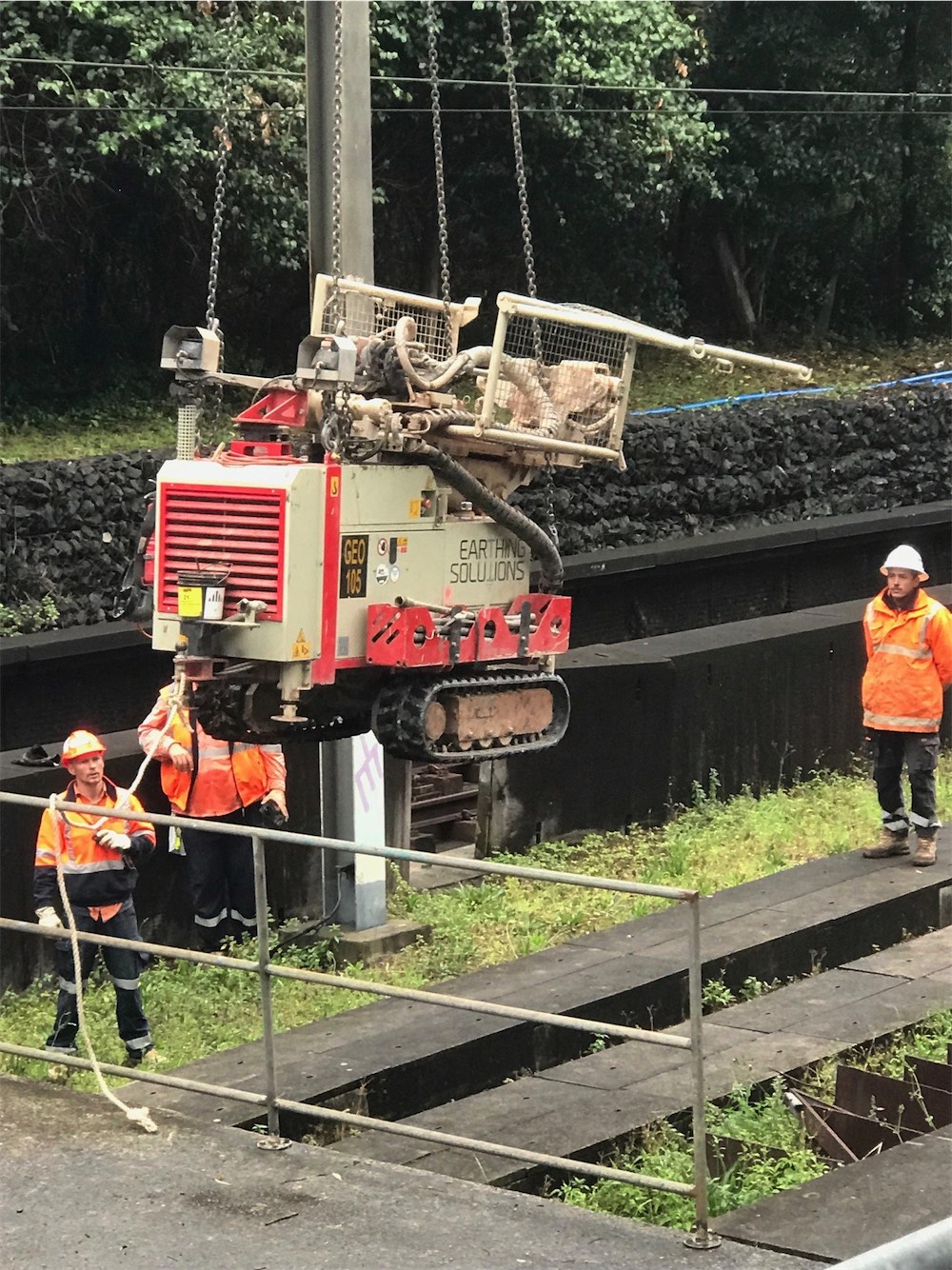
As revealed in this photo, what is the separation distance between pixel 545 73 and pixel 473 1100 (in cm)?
1768

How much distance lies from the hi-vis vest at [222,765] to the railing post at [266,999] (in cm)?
320

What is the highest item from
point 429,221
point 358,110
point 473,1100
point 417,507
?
point 429,221

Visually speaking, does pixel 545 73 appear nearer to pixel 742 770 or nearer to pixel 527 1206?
pixel 742 770

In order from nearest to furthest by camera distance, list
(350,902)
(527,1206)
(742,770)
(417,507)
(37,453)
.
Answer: (527,1206)
(417,507)
(350,902)
(742,770)
(37,453)

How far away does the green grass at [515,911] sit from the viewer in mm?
9289

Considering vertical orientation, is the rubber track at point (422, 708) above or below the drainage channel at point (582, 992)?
above

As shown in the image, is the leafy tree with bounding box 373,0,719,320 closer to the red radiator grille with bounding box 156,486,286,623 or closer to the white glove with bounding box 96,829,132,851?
the white glove with bounding box 96,829,132,851

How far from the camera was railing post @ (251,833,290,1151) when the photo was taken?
6.53m

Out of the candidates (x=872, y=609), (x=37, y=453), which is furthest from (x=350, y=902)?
(x=37, y=453)

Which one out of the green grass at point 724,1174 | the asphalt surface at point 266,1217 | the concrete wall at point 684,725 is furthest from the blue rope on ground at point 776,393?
the asphalt surface at point 266,1217

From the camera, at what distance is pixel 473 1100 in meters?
8.02

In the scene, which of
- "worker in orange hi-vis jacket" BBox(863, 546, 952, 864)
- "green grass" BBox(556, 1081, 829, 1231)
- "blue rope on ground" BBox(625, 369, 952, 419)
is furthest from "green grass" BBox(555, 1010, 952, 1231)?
"blue rope on ground" BBox(625, 369, 952, 419)

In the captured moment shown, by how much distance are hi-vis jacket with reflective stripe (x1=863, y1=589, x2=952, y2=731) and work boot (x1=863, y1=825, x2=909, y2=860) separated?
662mm

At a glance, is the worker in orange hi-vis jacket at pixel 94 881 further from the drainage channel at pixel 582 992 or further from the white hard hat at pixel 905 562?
the white hard hat at pixel 905 562
